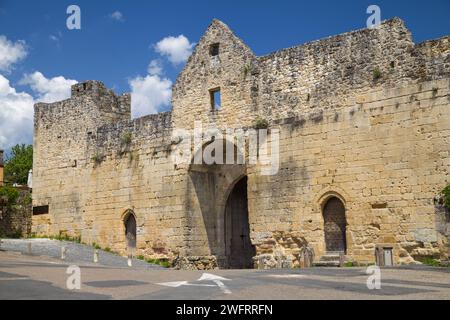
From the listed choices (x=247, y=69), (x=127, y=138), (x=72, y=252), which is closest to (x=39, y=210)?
(x=127, y=138)

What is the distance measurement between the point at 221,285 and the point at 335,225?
801cm

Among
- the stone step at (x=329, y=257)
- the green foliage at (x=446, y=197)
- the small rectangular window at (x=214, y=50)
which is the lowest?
the stone step at (x=329, y=257)

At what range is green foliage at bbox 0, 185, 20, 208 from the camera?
28578 millimetres

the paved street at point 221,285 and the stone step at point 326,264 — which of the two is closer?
the paved street at point 221,285

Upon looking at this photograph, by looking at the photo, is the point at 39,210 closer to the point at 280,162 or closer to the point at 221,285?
the point at 280,162

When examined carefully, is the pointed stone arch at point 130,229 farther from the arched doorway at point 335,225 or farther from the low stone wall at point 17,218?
the arched doorway at point 335,225

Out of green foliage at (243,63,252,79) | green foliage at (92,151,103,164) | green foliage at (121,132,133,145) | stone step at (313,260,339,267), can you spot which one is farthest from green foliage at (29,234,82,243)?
stone step at (313,260,339,267)

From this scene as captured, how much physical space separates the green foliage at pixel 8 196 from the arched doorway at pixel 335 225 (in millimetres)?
16176

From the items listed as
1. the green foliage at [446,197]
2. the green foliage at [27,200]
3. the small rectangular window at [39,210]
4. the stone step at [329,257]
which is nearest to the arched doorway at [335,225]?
the stone step at [329,257]

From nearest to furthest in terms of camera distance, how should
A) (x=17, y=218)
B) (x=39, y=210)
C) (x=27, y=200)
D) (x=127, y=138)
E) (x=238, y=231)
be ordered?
(x=238, y=231) → (x=127, y=138) → (x=39, y=210) → (x=17, y=218) → (x=27, y=200)

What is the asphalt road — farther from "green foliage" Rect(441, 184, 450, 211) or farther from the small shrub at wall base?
the small shrub at wall base

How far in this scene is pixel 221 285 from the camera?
37.1 ft

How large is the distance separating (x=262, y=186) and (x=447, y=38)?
7042 millimetres

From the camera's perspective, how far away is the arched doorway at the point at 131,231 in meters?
24.5
